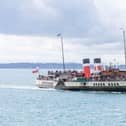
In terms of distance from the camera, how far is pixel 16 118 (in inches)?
3100

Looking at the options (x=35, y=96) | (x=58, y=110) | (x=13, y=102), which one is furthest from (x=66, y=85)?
(x=58, y=110)

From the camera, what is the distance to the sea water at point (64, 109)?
7512 centimetres

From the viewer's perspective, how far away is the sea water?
75.1 m

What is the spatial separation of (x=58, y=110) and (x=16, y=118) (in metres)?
11.9

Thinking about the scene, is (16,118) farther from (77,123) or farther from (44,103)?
(44,103)

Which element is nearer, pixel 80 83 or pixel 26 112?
pixel 26 112

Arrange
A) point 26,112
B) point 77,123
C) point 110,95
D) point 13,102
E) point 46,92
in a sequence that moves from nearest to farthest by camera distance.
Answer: point 77,123, point 26,112, point 13,102, point 110,95, point 46,92

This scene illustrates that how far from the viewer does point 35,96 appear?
118 m

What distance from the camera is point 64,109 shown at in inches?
3578

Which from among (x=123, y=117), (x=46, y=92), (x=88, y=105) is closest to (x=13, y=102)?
(x=88, y=105)

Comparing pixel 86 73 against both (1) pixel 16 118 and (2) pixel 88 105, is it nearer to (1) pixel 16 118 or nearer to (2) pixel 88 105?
(2) pixel 88 105

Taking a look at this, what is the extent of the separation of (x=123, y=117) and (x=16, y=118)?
13.8 metres

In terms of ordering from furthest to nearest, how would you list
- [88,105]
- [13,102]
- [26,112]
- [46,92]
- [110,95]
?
[46,92], [110,95], [13,102], [88,105], [26,112]

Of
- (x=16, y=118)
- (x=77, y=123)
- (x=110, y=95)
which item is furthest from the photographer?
(x=110, y=95)
